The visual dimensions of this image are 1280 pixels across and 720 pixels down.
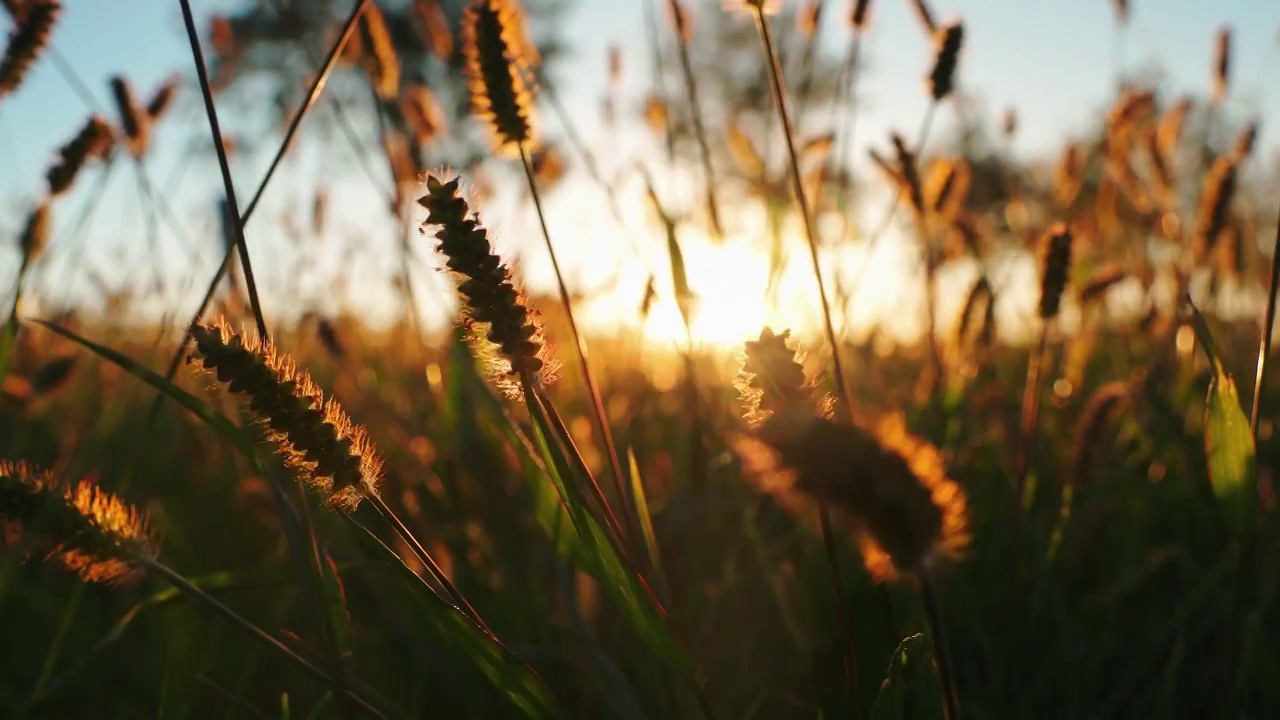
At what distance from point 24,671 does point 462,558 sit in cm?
104

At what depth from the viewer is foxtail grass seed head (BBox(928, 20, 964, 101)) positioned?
185 centimetres

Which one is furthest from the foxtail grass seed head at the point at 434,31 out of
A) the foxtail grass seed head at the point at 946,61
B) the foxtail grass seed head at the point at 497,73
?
the foxtail grass seed head at the point at 497,73

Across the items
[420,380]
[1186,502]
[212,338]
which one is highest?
[420,380]

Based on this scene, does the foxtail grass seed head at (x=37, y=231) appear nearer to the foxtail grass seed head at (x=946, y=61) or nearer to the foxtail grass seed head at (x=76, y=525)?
the foxtail grass seed head at (x=76, y=525)

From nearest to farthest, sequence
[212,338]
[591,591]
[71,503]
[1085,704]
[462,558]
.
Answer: [212,338], [71,503], [1085,704], [462,558], [591,591]

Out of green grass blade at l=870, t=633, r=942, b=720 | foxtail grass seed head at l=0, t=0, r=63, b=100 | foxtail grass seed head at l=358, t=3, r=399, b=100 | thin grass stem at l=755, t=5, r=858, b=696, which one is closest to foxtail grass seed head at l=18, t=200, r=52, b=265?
foxtail grass seed head at l=0, t=0, r=63, b=100

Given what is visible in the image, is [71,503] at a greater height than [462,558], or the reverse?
[462,558]

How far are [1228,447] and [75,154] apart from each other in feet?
6.60

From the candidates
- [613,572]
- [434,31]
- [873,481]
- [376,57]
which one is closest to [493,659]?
[613,572]

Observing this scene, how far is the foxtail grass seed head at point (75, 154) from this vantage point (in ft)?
5.75

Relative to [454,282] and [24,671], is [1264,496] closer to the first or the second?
[454,282]

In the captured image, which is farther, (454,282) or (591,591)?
(591,591)

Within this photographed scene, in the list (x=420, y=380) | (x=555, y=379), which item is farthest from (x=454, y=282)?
(x=420, y=380)

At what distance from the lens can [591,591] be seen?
1.90m
